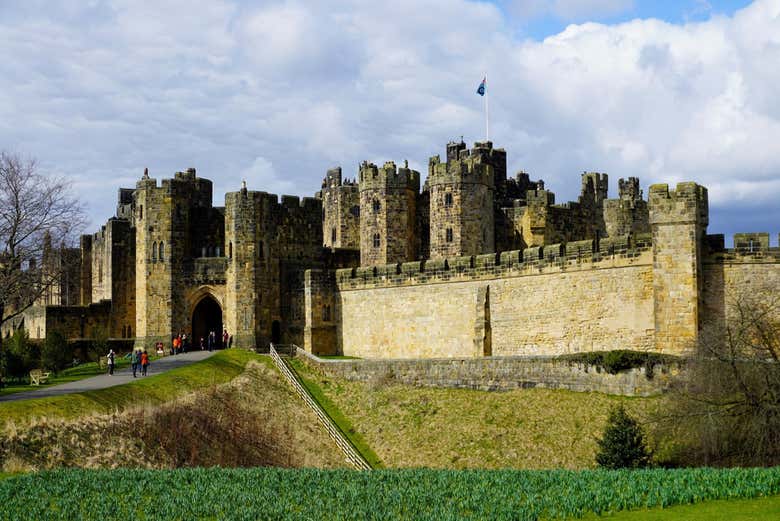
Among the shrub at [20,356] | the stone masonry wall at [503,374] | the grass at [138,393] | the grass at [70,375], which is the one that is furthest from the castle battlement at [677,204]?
the shrub at [20,356]

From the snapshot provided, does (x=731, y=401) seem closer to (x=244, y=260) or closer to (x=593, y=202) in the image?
(x=244, y=260)

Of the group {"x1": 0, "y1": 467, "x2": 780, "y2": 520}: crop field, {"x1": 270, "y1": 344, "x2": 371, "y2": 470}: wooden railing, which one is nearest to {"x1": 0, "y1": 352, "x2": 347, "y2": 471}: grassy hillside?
{"x1": 270, "y1": 344, "x2": 371, "y2": 470}: wooden railing

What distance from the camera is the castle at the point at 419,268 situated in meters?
34.7

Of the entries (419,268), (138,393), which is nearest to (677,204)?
(419,268)

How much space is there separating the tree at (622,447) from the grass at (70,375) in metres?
20.7

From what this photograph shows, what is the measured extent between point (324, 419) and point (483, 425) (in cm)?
709

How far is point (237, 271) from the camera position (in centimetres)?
4981

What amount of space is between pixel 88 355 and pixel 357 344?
13.8 meters

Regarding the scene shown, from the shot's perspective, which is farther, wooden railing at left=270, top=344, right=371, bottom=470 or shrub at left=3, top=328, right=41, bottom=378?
shrub at left=3, top=328, right=41, bottom=378

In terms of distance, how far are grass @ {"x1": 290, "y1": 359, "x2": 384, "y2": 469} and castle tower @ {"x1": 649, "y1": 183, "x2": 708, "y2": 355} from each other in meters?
10.7

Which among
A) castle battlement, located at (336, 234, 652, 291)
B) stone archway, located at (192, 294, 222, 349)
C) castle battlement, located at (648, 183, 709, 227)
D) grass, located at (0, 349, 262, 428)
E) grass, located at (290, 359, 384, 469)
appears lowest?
grass, located at (290, 359, 384, 469)

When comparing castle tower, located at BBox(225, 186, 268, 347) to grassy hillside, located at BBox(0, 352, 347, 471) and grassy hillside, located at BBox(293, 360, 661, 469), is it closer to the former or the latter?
grassy hillside, located at BBox(0, 352, 347, 471)

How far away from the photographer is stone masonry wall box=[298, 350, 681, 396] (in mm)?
33562

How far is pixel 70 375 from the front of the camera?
43.5m
